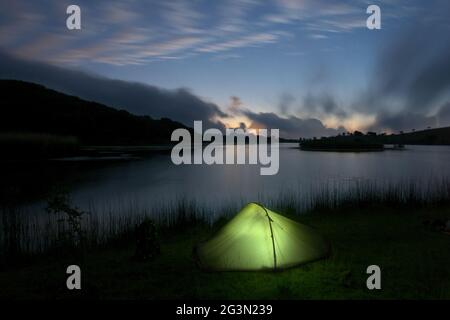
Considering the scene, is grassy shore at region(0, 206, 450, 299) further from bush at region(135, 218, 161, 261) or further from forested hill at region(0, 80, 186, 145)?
forested hill at region(0, 80, 186, 145)

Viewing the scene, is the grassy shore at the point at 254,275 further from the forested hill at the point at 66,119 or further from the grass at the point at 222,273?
the forested hill at the point at 66,119

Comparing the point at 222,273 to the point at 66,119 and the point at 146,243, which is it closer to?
the point at 146,243

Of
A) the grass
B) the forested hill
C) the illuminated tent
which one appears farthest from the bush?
the forested hill

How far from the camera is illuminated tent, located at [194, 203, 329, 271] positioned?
6.66 m

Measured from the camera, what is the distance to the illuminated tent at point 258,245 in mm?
6660

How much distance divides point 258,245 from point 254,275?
23.9 inches

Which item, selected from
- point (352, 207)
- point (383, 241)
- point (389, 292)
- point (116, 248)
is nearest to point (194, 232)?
point (116, 248)

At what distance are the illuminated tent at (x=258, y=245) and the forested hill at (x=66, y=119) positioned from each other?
266ft

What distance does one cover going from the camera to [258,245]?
6.74m

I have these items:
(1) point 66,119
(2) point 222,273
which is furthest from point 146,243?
(1) point 66,119

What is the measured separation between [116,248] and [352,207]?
10.1m

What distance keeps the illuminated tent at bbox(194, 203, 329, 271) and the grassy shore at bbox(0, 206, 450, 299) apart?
20 cm

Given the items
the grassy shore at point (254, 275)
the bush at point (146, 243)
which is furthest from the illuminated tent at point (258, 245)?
the bush at point (146, 243)

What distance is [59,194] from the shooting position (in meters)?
6.17
